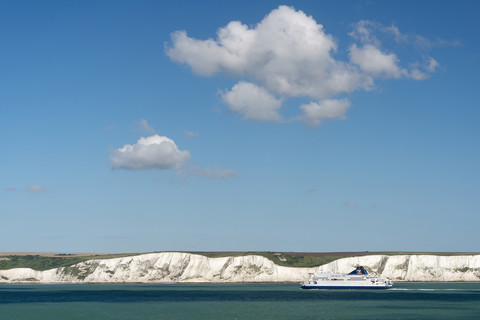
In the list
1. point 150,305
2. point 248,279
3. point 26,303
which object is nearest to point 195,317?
point 150,305

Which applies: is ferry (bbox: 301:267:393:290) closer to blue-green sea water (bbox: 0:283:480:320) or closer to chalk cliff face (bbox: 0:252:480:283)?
chalk cliff face (bbox: 0:252:480:283)

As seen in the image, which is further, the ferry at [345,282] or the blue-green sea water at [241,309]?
the ferry at [345,282]

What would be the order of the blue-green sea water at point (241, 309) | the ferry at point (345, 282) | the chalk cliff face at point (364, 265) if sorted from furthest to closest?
the chalk cliff face at point (364, 265)
the ferry at point (345, 282)
the blue-green sea water at point (241, 309)

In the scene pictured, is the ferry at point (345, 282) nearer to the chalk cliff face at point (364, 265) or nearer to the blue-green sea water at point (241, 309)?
the chalk cliff face at point (364, 265)

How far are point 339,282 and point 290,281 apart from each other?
43.6 meters

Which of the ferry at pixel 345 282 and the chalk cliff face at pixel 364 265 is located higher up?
the chalk cliff face at pixel 364 265

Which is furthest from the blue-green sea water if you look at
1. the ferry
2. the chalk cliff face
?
the chalk cliff face

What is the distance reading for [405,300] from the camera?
4284 inches

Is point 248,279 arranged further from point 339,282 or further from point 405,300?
point 405,300

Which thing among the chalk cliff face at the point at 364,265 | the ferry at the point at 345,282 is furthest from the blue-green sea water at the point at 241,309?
the chalk cliff face at the point at 364,265

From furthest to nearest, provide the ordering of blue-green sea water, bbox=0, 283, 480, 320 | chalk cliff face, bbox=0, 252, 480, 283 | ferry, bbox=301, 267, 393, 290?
chalk cliff face, bbox=0, 252, 480, 283 < ferry, bbox=301, 267, 393, 290 < blue-green sea water, bbox=0, 283, 480, 320

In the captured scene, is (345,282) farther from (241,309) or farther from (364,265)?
(241,309)

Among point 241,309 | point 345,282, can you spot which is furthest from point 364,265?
point 241,309

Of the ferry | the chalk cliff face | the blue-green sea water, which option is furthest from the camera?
the chalk cliff face
